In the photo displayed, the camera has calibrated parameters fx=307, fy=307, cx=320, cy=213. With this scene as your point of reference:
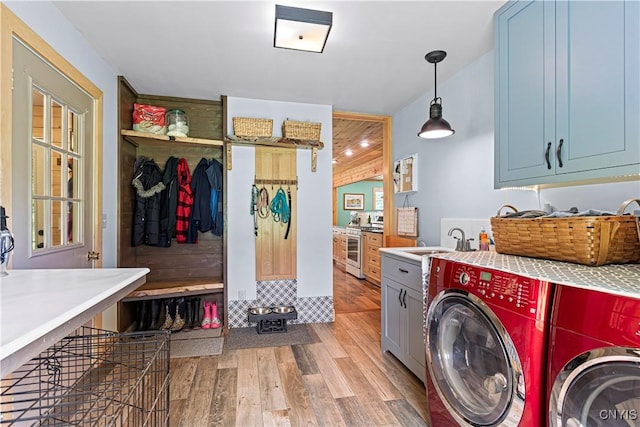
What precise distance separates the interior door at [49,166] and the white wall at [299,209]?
126cm

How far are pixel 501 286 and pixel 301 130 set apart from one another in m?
2.51

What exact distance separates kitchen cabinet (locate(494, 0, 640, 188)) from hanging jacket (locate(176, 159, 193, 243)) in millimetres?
2814

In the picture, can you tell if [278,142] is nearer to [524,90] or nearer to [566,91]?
[524,90]

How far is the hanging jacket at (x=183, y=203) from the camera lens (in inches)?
126

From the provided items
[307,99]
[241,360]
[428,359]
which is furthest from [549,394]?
[307,99]

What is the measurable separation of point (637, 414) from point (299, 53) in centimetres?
255

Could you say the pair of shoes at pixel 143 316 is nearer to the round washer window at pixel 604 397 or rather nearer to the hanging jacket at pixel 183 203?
the hanging jacket at pixel 183 203

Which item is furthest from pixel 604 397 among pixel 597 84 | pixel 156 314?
pixel 156 314

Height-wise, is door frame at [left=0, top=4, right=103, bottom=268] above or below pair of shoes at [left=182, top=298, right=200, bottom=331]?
above

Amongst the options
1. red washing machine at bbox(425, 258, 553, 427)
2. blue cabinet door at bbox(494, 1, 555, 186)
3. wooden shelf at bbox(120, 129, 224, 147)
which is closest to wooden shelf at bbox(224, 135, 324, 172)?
wooden shelf at bbox(120, 129, 224, 147)

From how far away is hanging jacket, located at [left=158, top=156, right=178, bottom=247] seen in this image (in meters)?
3.18

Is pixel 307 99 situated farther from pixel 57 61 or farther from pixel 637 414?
pixel 637 414

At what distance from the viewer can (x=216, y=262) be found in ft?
11.4

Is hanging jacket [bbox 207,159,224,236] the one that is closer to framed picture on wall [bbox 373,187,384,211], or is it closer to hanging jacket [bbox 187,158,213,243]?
hanging jacket [bbox 187,158,213,243]
